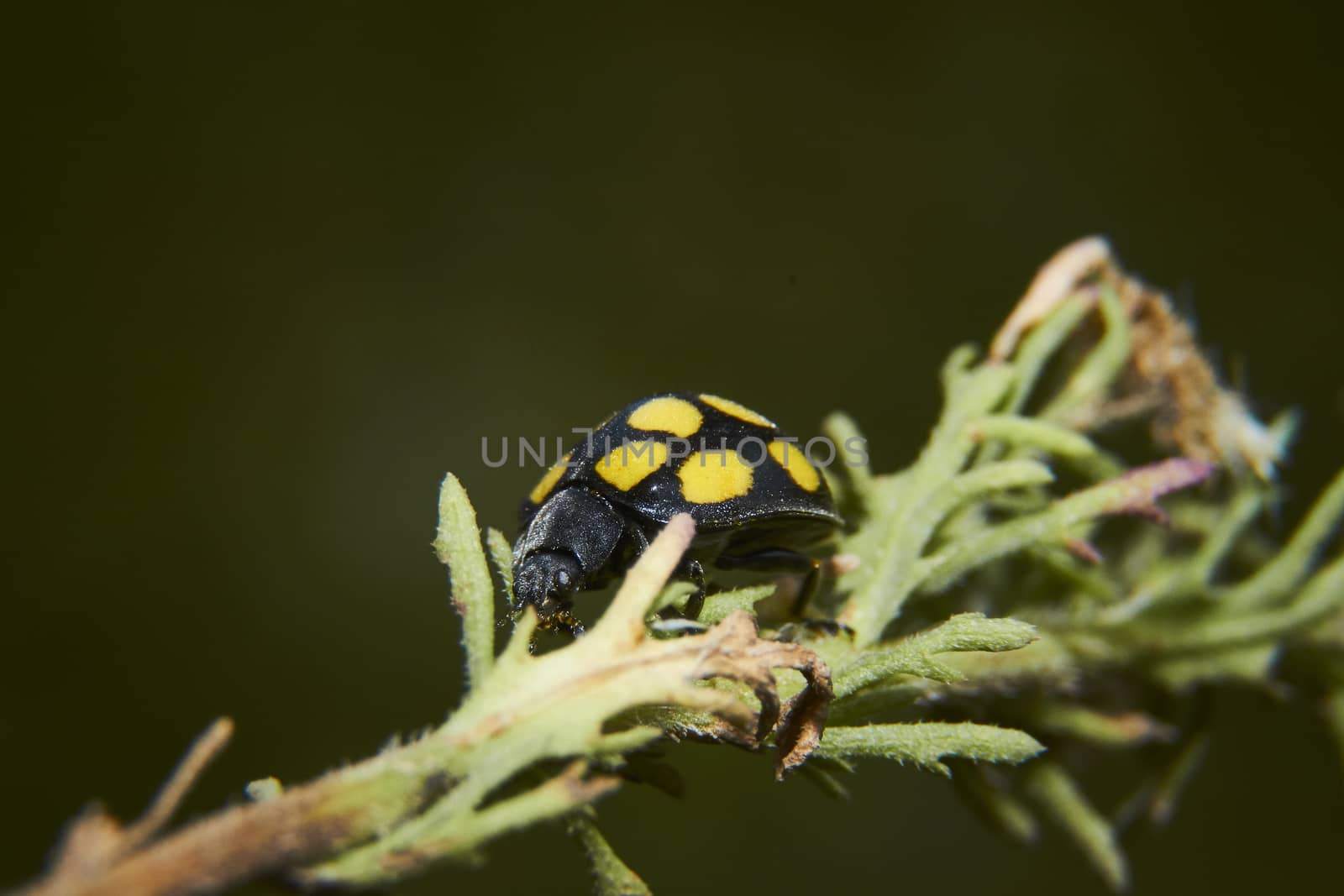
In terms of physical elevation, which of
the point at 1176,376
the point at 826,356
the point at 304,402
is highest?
the point at 826,356

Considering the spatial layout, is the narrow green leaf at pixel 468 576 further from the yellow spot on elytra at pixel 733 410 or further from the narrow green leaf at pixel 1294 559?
the narrow green leaf at pixel 1294 559

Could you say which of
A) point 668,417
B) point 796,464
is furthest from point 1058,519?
point 668,417

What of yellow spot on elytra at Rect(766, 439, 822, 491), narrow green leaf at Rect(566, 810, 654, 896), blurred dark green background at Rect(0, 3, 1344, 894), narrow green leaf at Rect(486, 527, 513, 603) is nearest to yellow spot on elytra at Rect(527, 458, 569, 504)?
yellow spot on elytra at Rect(766, 439, 822, 491)

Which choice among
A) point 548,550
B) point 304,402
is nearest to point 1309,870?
point 548,550

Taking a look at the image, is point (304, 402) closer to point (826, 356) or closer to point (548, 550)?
point (826, 356)

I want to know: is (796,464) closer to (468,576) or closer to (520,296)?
(468,576)

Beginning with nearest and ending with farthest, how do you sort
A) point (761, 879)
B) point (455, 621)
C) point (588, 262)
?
point (761, 879), point (455, 621), point (588, 262)

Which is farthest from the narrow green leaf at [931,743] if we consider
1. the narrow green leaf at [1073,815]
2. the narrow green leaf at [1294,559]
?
the narrow green leaf at [1294,559]
